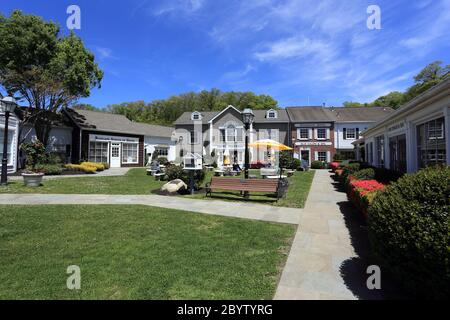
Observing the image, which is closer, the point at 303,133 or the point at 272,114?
the point at 303,133

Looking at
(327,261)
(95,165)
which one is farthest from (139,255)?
(95,165)

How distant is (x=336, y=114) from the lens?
36.4 m

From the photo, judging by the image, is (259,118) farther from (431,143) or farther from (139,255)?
(139,255)

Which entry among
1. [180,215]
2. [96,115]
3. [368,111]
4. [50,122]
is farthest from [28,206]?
[368,111]

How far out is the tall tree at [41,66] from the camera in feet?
58.7

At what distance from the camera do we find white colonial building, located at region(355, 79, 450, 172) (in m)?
6.46

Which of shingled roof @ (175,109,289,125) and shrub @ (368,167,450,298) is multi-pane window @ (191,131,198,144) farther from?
shrub @ (368,167,450,298)

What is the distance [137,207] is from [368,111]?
123 feet

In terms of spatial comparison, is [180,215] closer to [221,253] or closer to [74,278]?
[221,253]

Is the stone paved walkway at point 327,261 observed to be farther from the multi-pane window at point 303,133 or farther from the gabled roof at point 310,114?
the gabled roof at point 310,114

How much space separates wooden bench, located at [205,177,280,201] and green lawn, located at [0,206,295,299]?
3.03 metres

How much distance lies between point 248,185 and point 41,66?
1936cm
